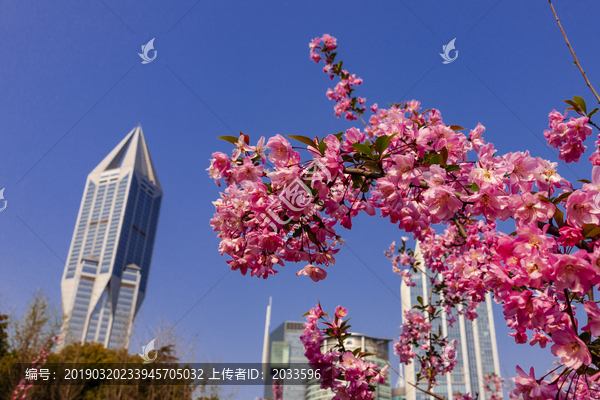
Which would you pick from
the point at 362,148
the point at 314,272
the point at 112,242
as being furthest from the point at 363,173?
the point at 112,242

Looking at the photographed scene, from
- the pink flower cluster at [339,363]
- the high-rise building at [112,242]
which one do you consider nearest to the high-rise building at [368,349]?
the pink flower cluster at [339,363]

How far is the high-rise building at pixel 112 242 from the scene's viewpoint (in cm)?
8812

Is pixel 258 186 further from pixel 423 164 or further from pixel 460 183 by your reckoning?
pixel 460 183

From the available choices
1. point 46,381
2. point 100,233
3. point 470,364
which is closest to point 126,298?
point 100,233

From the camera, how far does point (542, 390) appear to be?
3.75ft

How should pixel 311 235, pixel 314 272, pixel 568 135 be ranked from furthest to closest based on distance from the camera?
pixel 568 135 → pixel 314 272 → pixel 311 235

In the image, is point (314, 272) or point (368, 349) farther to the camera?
point (368, 349)

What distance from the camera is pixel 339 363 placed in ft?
7.24

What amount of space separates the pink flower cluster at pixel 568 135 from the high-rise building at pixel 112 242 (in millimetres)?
95812

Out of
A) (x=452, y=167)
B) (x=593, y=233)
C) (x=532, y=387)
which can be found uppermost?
(x=452, y=167)

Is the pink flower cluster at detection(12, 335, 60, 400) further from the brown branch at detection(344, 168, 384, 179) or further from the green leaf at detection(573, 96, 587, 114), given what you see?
the green leaf at detection(573, 96, 587, 114)

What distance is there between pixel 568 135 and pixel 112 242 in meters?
104

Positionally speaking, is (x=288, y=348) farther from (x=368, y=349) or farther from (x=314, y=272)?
(x=314, y=272)

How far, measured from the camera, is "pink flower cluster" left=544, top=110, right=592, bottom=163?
76.9 inches
